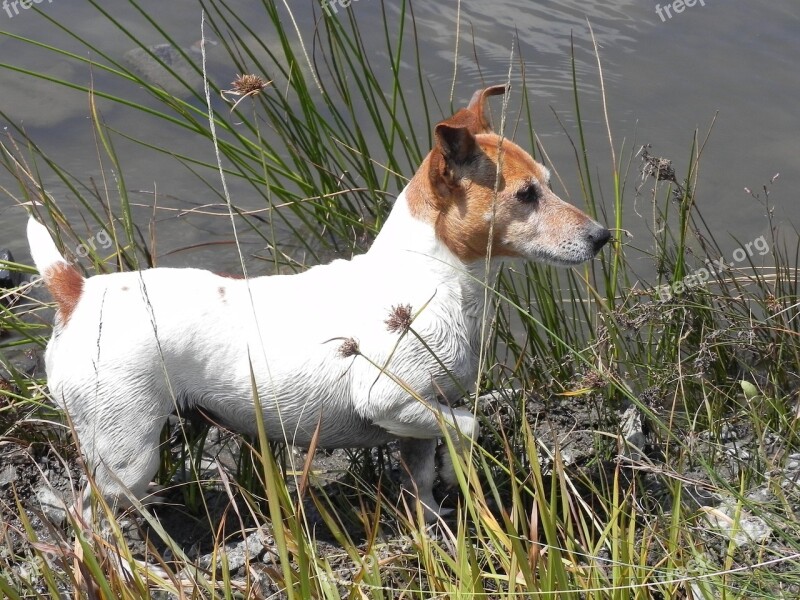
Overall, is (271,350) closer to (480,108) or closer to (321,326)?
(321,326)

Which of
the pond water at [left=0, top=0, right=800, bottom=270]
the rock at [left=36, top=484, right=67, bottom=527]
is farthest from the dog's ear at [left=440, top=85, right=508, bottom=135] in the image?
the pond water at [left=0, top=0, right=800, bottom=270]

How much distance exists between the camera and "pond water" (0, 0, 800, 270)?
694 centimetres

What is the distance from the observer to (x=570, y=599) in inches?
105

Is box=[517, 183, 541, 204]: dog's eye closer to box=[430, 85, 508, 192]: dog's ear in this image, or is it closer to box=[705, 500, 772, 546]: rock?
box=[430, 85, 508, 192]: dog's ear

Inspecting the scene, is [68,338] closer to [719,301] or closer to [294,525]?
[294,525]

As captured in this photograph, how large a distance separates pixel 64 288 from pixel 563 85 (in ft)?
17.8

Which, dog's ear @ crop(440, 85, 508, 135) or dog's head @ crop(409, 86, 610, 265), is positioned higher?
dog's ear @ crop(440, 85, 508, 135)

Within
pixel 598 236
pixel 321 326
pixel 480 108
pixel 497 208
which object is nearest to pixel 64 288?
pixel 321 326

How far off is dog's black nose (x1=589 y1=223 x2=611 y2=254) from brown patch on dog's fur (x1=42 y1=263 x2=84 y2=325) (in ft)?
5.65

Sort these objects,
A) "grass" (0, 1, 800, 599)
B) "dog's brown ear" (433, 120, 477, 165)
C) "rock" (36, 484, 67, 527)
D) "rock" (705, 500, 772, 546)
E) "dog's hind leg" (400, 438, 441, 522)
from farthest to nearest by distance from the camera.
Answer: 1. "rock" (36, 484, 67, 527)
2. "dog's hind leg" (400, 438, 441, 522)
3. "dog's brown ear" (433, 120, 477, 165)
4. "rock" (705, 500, 772, 546)
5. "grass" (0, 1, 800, 599)

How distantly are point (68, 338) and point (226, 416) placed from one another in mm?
588

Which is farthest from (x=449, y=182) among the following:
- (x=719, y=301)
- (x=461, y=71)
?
(x=461, y=71)
